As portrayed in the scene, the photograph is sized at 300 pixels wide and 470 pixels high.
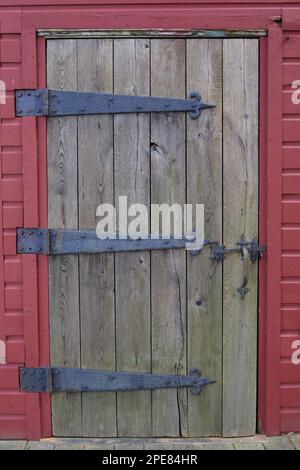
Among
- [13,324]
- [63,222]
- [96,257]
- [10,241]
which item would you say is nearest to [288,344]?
[96,257]

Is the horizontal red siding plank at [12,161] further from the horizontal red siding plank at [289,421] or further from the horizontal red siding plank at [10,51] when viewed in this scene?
the horizontal red siding plank at [289,421]

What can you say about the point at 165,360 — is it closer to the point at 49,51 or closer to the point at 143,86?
the point at 143,86

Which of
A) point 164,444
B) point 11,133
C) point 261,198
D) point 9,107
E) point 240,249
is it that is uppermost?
point 9,107

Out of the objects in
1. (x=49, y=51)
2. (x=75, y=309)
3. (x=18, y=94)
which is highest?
(x=49, y=51)

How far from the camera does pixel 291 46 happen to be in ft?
11.7

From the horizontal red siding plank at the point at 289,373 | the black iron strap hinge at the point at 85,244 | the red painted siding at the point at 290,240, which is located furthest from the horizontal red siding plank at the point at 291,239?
the horizontal red siding plank at the point at 289,373

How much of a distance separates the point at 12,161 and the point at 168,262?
3.20ft

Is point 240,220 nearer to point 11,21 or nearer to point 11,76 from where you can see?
point 11,76

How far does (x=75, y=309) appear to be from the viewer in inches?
145

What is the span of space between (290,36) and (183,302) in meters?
1.49

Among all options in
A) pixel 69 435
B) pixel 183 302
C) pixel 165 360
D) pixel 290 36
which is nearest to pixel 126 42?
pixel 290 36

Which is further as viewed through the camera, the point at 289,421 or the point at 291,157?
the point at 289,421

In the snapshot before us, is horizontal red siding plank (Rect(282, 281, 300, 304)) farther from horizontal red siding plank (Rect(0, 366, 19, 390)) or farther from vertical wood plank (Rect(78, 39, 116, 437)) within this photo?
horizontal red siding plank (Rect(0, 366, 19, 390))

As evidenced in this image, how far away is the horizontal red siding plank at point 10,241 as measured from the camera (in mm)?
3627
